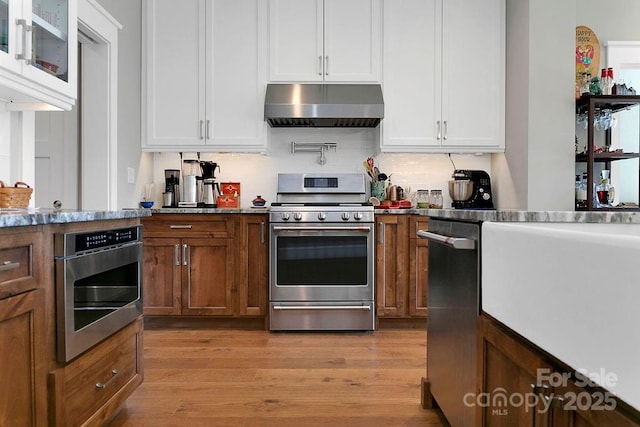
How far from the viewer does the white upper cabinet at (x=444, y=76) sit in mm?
3389

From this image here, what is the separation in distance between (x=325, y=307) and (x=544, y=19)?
2627mm

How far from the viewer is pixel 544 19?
3.08 meters

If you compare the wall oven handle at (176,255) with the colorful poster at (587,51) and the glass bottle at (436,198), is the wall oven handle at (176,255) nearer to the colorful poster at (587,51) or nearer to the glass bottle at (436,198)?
the glass bottle at (436,198)

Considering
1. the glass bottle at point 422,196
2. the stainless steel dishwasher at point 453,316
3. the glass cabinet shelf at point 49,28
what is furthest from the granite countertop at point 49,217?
the glass bottle at point 422,196

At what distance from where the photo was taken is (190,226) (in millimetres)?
3139

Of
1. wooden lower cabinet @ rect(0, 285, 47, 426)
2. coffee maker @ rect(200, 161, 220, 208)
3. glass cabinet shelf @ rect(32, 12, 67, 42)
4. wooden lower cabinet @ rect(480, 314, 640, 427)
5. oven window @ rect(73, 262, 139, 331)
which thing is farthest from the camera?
coffee maker @ rect(200, 161, 220, 208)

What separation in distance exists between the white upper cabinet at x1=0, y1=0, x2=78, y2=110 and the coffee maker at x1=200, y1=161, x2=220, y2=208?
1491 mm

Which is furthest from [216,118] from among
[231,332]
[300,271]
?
[231,332]

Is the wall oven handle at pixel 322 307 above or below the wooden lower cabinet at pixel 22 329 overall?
below

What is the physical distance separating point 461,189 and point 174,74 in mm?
2498

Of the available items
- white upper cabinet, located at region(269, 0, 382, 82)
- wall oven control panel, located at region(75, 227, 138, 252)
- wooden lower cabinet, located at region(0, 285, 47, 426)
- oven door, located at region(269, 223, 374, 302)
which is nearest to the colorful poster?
white upper cabinet, located at region(269, 0, 382, 82)

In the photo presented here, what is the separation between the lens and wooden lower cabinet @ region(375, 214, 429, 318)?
3.16 m

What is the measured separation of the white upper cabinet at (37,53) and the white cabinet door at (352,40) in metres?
1.89

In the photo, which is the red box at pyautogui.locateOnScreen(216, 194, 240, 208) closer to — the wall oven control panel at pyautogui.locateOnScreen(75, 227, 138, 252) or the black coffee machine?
the wall oven control panel at pyautogui.locateOnScreen(75, 227, 138, 252)
